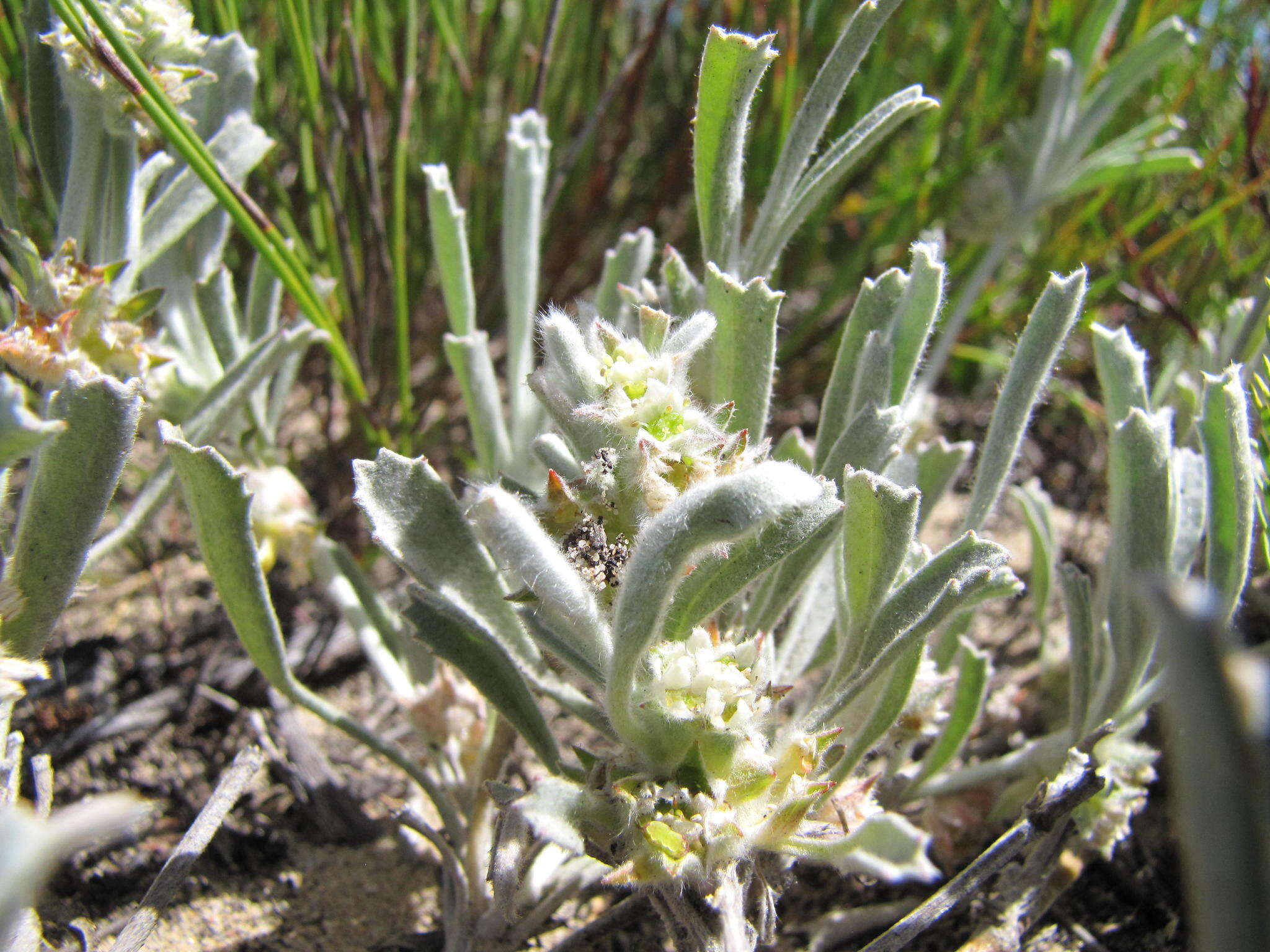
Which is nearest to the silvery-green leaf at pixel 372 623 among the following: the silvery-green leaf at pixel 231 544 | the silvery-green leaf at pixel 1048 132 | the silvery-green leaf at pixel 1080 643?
the silvery-green leaf at pixel 231 544

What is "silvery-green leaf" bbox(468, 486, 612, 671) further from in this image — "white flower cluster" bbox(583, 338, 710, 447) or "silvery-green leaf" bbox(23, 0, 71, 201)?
"silvery-green leaf" bbox(23, 0, 71, 201)

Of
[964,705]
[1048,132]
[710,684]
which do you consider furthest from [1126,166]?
[710,684]

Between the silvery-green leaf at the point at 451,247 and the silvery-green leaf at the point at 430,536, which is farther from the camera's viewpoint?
the silvery-green leaf at the point at 451,247

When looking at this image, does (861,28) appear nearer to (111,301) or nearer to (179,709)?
(111,301)

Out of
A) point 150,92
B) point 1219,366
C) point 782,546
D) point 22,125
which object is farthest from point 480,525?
point 22,125

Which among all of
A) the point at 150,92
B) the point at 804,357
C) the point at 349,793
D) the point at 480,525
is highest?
the point at 150,92

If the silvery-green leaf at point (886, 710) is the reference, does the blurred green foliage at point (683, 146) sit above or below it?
above

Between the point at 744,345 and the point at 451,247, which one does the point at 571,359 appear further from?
the point at 451,247

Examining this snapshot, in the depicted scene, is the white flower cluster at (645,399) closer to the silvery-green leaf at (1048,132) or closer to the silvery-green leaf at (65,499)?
the silvery-green leaf at (65,499)
